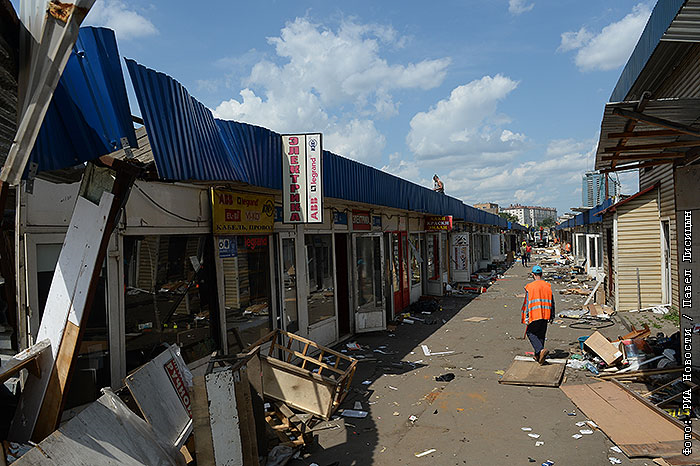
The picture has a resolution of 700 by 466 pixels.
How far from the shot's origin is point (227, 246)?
733 centimetres

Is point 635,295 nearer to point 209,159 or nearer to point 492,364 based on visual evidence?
point 492,364

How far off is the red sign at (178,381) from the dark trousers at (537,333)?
6393 millimetres

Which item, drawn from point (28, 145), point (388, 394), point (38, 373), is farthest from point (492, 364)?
point (28, 145)

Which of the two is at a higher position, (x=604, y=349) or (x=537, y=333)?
(x=537, y=333)

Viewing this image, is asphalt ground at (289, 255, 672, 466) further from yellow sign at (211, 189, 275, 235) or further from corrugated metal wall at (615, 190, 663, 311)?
yellow sign at (211, 189, 275, 235)

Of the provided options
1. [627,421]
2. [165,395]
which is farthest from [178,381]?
[627,421]

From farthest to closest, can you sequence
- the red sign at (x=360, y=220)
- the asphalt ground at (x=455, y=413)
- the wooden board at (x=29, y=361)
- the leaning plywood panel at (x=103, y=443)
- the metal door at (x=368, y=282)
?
the red sign at (x=360, y=220) < the metal door at (x=368, y=282) < the asphalt ground at (x=455, y=413) < the wooden board at (x=29, y=361) < the leaning plywood panel at (x=103, y=443)

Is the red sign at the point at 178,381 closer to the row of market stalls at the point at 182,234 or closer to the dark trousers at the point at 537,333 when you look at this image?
the row of market stalls at the point at 182,234

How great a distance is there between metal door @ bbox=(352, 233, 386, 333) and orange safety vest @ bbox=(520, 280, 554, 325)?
4031mm

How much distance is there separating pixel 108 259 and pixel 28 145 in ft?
11.3

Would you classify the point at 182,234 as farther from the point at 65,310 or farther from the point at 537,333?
the point at 537,333

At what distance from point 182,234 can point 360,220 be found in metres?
6.45

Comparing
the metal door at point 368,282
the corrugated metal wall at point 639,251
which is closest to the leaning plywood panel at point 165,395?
the metal door at point 368,282

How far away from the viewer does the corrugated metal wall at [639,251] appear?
12.7m
